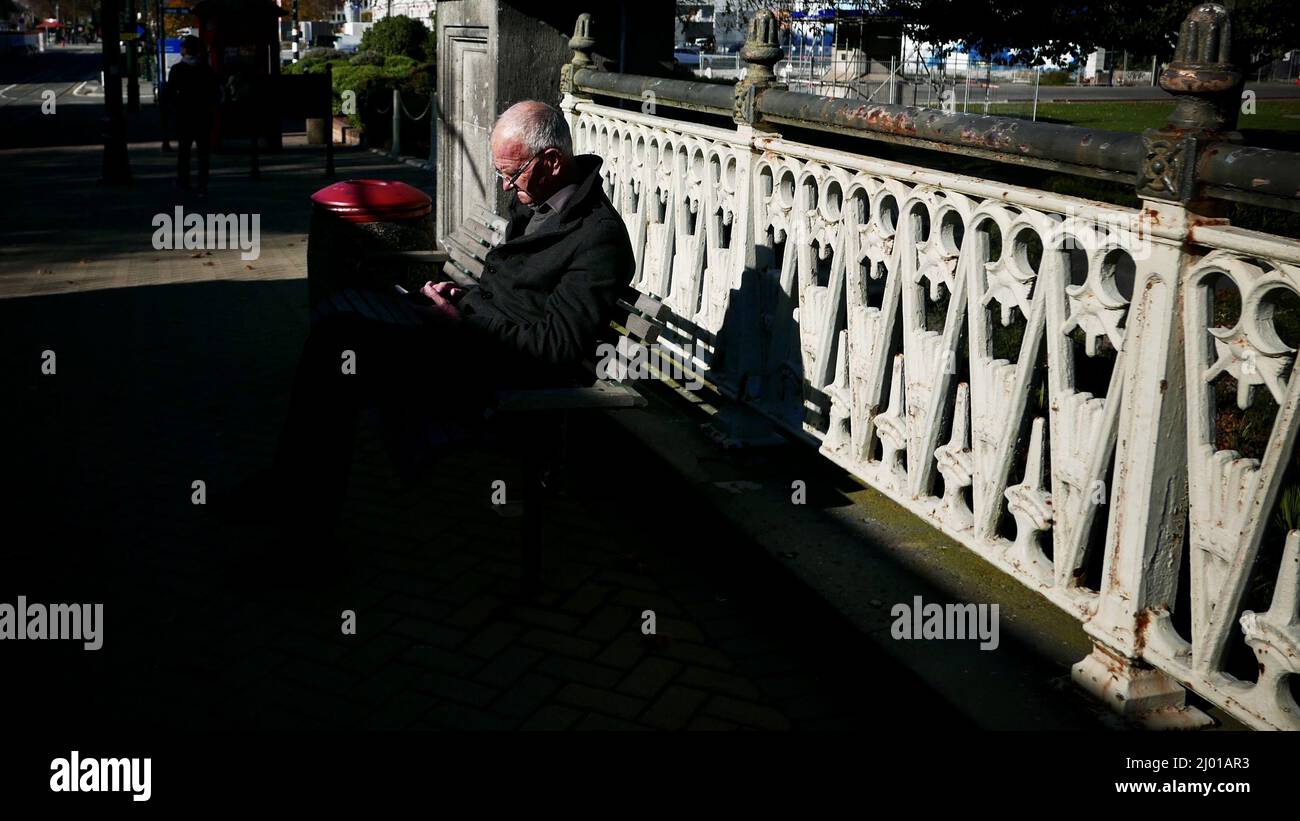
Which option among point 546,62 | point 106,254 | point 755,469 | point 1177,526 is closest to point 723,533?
point 755,469

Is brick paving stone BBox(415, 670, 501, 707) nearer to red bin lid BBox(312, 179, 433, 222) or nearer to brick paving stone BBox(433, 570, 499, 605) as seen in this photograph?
brick paving stone BBox(433, 570, 499, 605)

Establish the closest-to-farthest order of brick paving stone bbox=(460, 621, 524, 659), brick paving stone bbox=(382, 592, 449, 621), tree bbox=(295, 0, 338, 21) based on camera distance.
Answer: brick paving stone bbox=(460, 621, 524, 659)
brick paving stone bbox=(382, 592, 449, 621)
tree bbox=(295, 0, 338, 21)

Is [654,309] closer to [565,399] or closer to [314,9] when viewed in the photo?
[565,399]

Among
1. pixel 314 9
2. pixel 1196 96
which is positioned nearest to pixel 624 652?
pixel 1196 96

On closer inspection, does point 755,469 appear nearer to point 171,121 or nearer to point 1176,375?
point 1176,375

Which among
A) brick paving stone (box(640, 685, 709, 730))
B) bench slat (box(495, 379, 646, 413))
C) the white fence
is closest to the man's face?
bench slat (box(495, 379, 646, 413))

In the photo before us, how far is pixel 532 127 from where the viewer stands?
468 centimetres

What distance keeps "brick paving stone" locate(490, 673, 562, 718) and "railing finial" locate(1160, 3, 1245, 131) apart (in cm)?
231

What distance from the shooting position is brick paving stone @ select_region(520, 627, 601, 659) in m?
4.23

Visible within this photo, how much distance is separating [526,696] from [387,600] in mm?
878

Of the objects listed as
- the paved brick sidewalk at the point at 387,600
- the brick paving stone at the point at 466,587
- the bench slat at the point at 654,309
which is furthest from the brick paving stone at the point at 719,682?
the bench slat at the point at 654,309

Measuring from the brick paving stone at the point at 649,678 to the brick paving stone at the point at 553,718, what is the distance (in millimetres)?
210

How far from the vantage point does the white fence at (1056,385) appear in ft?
9.71
